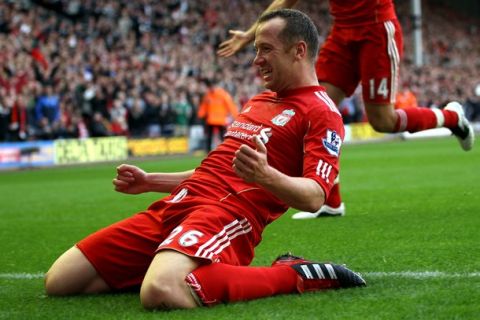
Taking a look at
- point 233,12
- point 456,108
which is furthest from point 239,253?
point 233,12

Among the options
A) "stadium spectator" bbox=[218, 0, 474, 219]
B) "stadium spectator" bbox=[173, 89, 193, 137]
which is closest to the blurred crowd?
"stadium spectator" bbox=[173, 89, 193, 137]

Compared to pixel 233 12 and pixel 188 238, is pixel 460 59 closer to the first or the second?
pixel 233 12

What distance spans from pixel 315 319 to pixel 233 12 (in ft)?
111

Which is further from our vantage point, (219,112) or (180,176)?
(219,112)

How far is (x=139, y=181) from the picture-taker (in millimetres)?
5070

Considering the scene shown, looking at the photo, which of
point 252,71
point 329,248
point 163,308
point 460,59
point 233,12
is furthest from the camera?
point 460,59

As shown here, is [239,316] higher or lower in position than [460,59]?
higher

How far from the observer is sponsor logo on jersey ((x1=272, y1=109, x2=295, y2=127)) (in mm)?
4574

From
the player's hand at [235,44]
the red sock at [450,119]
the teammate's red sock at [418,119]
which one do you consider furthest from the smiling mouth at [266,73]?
the red sock at [450,119]

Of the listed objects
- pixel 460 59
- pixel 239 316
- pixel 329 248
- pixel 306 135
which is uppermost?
pixel 306 135

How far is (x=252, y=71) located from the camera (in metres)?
33.4

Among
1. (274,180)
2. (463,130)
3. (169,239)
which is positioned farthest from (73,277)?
(463,130)

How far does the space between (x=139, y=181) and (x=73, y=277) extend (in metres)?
0.64

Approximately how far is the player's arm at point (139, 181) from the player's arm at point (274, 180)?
3.68 ft
